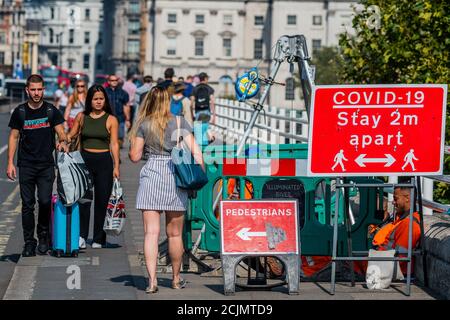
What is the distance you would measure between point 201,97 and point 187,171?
64.7ft

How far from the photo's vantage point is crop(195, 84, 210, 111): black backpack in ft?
102

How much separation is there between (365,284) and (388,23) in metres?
14.1

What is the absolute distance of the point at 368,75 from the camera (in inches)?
1110

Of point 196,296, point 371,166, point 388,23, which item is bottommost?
point 196,296

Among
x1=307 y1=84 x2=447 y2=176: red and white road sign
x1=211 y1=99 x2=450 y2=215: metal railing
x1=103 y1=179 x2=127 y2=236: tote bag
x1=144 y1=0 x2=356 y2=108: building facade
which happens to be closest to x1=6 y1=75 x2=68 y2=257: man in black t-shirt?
x1=103 y1=179 x2=127 y2=236: tote bag

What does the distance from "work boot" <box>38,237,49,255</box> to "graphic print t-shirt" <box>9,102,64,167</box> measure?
75 centimetres

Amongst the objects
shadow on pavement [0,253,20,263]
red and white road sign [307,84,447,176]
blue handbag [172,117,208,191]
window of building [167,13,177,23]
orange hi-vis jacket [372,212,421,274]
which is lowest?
shadow on pavement [0,253,20,263]

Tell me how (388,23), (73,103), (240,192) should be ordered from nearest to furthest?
1. (240,192)
2. (73,103)
3. (388,23)

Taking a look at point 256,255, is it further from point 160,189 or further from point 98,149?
point 98,149

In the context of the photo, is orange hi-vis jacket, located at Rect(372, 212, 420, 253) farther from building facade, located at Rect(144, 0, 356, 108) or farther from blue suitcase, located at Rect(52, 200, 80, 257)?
building facade, located at Rect(144, 0, 356, 108)

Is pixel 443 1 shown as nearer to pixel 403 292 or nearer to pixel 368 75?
pixel 368 75

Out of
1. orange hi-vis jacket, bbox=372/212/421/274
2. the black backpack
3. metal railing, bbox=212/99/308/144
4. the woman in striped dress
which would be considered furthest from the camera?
the black backpack
